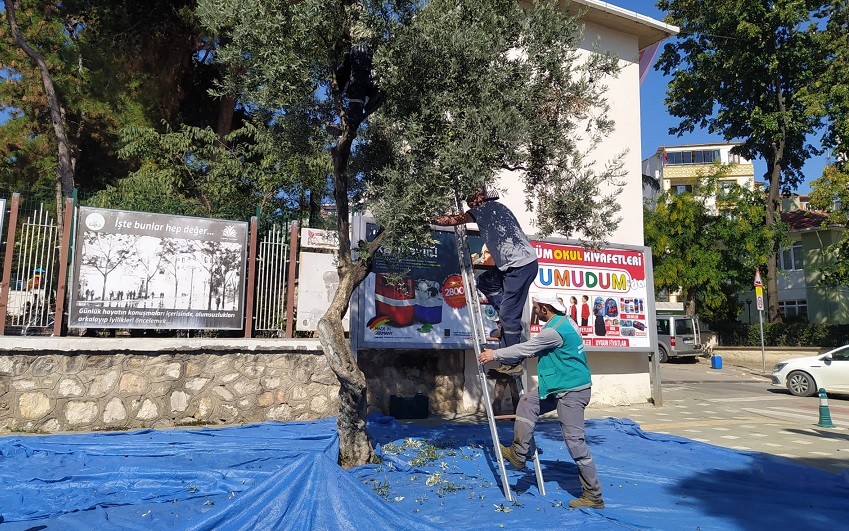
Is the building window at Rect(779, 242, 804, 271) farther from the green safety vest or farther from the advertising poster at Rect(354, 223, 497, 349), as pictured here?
the green safety vest

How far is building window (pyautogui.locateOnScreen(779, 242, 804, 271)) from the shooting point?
117 feet

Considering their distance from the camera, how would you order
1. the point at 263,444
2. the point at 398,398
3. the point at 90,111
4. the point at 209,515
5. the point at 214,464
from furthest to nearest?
1. the point at 90,111
2. the point at 398,398
3. the point at 263,444
4. the point at 214,464
5. the point at 209,515

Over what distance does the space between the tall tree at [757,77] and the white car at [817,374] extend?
44.6ft

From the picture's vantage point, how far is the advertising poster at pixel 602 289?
1159 cm

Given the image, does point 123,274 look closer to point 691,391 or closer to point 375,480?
point 375,480

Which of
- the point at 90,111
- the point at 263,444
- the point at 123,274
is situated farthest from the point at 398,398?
the point at 90,111

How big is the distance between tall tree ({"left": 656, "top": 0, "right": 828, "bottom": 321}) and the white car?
1361 cm

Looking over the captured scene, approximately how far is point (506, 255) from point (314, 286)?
4519 millimetres

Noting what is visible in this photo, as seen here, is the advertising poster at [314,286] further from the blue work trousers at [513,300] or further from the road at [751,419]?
the road at [751,419]

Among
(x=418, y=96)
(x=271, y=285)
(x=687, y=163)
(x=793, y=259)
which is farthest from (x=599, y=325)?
(x=687, y=163)

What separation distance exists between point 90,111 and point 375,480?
1509cm

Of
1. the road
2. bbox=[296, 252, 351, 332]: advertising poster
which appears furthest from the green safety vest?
bbox=[296, 252, 351, 332]: advertising poster

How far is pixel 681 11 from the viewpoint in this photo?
3011 centimetres

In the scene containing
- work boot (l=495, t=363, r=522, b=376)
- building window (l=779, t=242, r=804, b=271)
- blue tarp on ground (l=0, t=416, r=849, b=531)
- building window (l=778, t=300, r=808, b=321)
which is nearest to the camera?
blue tarp on ground (l=0, t=416, r=849, b=531)
